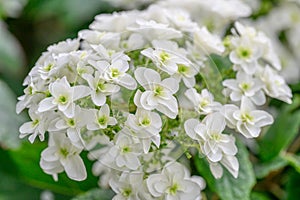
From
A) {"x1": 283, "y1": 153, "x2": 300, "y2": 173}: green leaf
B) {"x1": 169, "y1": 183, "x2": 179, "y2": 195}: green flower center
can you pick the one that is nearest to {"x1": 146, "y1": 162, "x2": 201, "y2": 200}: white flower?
{"x1": 169, "y1": 183, "x2": 179, "y2": 195}: green flower center

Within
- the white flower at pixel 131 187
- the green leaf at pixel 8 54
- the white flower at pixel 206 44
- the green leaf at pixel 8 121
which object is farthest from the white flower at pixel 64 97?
the green leaf at pixel 8 54

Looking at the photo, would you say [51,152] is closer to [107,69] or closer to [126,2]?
[107,69]

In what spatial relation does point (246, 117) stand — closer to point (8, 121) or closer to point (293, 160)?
point (293, 160)

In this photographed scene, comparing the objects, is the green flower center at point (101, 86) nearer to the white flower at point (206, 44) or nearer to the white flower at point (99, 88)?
the white flower at point (99, 88)

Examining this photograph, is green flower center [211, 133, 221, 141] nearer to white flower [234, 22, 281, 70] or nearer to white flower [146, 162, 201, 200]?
white flower [146, 162, 201, 200]

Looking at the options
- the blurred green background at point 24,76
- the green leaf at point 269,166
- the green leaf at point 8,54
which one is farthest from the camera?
the green leaf at point 8,54

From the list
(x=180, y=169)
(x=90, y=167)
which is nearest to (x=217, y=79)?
(x=180, y=169)
